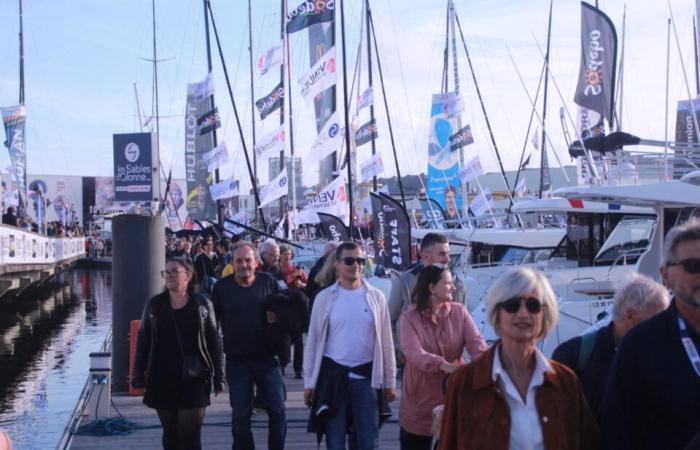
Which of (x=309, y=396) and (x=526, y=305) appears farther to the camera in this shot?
(x=309, y=396)

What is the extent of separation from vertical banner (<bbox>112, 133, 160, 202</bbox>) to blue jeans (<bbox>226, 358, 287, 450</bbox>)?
12.6m

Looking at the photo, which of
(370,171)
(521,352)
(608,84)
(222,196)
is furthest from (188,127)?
(521,352)

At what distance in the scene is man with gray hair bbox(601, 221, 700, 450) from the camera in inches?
123

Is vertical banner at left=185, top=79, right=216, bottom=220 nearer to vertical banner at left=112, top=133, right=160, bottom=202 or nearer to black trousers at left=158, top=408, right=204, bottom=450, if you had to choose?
vertical banner at left=112, top=133, right=160, bottom=202

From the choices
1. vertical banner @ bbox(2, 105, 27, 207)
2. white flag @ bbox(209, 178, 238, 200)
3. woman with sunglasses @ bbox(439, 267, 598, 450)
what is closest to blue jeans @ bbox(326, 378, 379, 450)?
woman with sunglasses @ bbox(439, 267, 598, 450)

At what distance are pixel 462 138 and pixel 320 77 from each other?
24.6ft

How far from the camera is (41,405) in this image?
1277 cm

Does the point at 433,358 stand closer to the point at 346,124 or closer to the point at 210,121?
the point at 346,124

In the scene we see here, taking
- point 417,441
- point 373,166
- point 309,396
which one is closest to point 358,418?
point 309,396

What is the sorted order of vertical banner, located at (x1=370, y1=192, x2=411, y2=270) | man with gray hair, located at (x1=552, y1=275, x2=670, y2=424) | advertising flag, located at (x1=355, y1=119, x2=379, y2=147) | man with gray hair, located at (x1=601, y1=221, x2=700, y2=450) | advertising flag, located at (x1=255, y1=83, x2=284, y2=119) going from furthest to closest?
1. advertising flag, located at (x1=255, y1=83, x2=284, y2=119)
2. advertising flag, located at (x1=355, y1=119, x2=379, y2=147)
3. vertical banner, located at (x1=370, y1=192, x2=411, y2=270)
4. man with gray hair, located at (x1=552, y1=275, x2=670, y2=424)
5. man with gray hair, located at (x1=601, y1=221, x2=700, y2=450)

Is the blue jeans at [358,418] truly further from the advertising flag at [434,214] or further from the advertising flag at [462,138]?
the advertising flag at [462,138]

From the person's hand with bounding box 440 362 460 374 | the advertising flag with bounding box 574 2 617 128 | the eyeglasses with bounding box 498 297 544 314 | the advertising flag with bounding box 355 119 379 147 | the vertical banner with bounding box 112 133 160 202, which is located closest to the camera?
the eyeglasses with bounding box 498 297 544 314

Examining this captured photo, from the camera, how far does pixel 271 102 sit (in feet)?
101

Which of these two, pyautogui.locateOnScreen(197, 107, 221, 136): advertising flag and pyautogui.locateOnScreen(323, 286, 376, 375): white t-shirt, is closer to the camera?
pyautogui.locateOnScreen(323, 286, 376, 375): white t-shirt
